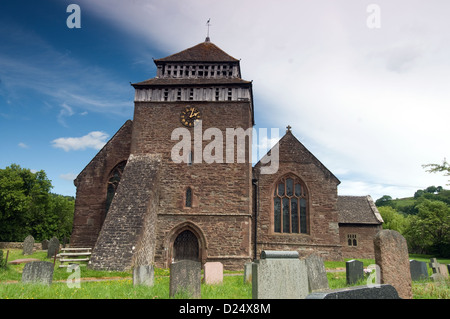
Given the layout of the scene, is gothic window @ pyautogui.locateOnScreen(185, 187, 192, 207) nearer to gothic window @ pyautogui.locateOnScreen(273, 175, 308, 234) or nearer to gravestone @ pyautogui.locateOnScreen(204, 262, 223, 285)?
gothic window @ pyautogui.locateOnScreen(273, 175, 308, 234)

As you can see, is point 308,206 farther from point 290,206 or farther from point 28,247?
point 28,247

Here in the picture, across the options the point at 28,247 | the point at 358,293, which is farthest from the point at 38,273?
the point at 28,247

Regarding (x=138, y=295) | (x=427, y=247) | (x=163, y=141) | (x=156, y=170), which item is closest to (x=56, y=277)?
(x=138, y=295)

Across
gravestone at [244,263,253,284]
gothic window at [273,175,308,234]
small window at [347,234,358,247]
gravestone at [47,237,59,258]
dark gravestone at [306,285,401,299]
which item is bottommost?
gravestone at [244,263,253,284]

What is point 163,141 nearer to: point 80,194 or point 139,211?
point 139,211

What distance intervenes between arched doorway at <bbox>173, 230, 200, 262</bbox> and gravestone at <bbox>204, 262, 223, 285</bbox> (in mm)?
7726

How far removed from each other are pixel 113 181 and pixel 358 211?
21.3m

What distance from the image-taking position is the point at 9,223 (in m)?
39.4

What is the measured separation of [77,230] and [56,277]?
26.7 feet

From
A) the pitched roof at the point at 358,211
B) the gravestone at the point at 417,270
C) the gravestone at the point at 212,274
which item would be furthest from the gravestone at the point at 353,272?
the pitched roof at the point at 358,211

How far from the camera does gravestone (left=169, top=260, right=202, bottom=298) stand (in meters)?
8.30

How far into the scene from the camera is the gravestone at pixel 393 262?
8375 millimetres

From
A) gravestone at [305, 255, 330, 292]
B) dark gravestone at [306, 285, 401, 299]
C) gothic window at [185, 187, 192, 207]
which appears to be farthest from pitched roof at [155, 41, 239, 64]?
dark gravestone at [306, 285, 401, 299]

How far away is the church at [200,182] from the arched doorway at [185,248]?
2.3 inches
